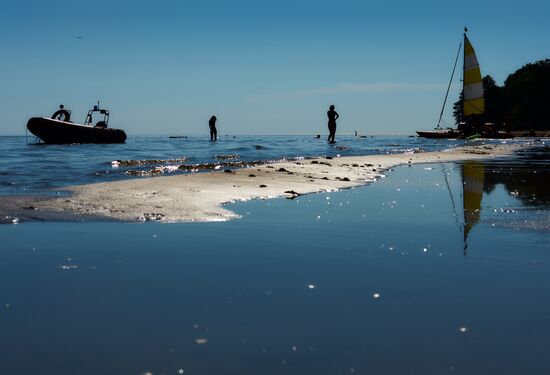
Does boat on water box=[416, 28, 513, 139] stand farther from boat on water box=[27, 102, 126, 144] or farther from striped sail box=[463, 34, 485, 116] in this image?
boat on water box=[27, 102, 126, 144]

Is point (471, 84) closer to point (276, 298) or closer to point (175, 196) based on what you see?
point (175, 196)

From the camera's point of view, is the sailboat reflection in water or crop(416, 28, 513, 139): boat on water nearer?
the sailboat reflection in water

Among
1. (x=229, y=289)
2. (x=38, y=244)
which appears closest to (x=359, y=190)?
(x=38, y=244)

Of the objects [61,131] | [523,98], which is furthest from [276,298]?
[523,98]

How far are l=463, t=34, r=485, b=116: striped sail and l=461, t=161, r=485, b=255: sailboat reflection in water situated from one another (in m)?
44.0

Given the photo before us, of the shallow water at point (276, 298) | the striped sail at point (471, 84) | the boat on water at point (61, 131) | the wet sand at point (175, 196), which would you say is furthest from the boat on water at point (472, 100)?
the shallow water at point (276, 298)

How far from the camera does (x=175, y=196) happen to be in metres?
9.86

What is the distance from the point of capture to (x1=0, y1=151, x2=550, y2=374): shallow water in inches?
115

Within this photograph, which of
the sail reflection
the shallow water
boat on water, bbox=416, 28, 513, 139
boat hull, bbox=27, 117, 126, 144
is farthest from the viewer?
boat on water, bbox=416, 28, 513, 139

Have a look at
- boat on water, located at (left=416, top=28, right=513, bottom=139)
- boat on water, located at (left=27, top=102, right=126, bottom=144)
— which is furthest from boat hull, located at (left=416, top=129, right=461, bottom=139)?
boat on water, located at (left=27, top=102, right=126, bottom=144)

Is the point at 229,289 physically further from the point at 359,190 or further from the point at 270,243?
the point at 359,190

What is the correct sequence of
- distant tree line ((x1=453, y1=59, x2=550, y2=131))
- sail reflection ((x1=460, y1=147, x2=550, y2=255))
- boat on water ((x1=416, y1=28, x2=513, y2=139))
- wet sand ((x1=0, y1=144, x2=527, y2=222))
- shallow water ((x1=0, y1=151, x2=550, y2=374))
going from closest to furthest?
shallow water ((x1=0, y1=151, x2=550, y2=374)) < sail reflection ((x1=460, y1=147, x2=550, y2=255)) < wet sand ((x1=0, y1=144, x2=527, y2=222)) < boat on water ((x1=416, y1=28, x2=513, y2=139)) < distant tree line ((x1=453, y1=59, x2=550, y2=131))

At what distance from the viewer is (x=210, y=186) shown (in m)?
11.8

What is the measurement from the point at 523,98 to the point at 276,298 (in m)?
114
